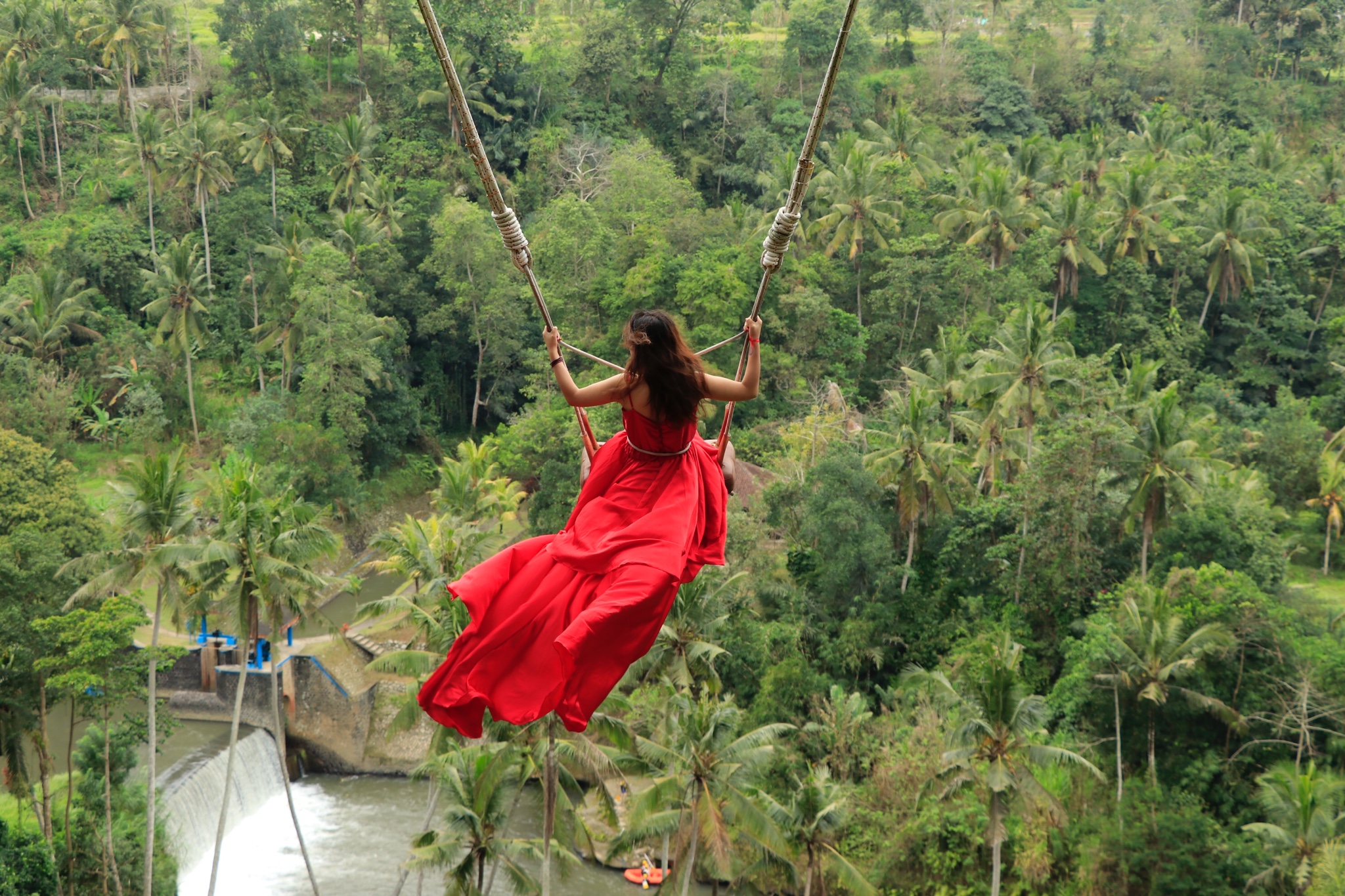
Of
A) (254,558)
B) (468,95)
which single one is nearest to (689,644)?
(254,558)

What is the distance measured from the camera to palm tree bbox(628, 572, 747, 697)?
20047 millimetres

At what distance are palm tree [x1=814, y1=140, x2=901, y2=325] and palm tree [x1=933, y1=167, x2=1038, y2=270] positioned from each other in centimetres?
191

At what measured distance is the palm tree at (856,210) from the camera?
38.3 m

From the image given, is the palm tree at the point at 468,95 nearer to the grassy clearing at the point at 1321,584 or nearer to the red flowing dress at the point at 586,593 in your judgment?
the grassy clearing at the point at 1321,584

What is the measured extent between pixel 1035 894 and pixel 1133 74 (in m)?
48.2

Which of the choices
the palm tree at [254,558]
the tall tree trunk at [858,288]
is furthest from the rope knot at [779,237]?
the tall tree trunk at [858,288]

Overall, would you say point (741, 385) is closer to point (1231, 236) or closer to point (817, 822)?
point (817, 822)

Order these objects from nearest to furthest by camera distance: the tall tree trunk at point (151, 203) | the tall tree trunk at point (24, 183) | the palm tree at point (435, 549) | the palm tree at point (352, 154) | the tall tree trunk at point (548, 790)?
the tall tree trunk at point (548, 790) → the palm tree at point (435, 549) → the tall tree trunk at point (151, 203) → the tall tree trunk at point (24, 183) → the palm tree at point (352, 154)

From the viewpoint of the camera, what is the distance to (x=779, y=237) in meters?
5.24

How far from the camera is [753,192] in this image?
46156mm

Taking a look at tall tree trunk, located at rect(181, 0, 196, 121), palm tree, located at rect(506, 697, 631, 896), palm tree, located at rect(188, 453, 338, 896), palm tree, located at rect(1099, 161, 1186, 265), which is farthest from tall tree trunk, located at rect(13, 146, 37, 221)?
palm tree, located at rect(1099, 161, 1186, 265)

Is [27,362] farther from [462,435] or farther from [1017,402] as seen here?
[1017,402]

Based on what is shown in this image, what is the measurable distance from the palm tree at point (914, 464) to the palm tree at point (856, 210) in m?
12.7

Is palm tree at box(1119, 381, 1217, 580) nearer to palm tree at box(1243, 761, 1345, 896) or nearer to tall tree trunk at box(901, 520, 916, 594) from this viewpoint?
tall tree trunk at box(901, 520, 916, 594)
